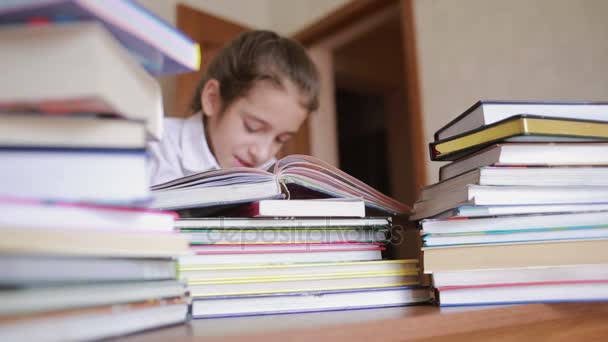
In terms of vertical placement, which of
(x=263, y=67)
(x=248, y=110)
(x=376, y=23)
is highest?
(x=376, y=23)

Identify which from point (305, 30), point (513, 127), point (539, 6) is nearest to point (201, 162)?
point (513, 127)

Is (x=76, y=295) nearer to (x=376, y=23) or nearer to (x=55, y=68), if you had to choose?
(x=55, y=68)

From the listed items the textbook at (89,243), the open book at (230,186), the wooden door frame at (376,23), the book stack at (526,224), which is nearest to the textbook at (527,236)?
the book stack at (526,224)

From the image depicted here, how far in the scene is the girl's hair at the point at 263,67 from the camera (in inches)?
52.6

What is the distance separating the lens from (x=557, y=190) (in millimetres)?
495

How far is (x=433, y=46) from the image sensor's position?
1.89 meters

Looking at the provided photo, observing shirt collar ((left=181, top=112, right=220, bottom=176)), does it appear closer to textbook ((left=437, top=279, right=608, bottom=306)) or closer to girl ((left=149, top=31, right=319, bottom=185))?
girl ((left=149, top=31, right=319, bottom=185))

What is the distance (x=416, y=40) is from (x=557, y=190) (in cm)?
157

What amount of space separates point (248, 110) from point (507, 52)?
3.17 feet

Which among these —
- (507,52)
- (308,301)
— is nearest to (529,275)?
(308,301)

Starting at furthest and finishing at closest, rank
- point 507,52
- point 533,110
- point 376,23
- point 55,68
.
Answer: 1. point 376,23
2. point 507,52
3. point 533,110
4. point 55,68

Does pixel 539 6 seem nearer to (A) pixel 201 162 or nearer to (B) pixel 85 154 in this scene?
(A) pixel 201 162

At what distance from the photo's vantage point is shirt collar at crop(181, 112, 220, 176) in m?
1.22

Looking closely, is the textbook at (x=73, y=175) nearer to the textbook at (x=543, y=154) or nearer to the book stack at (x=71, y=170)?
the book stack at (x=71, y=170)
